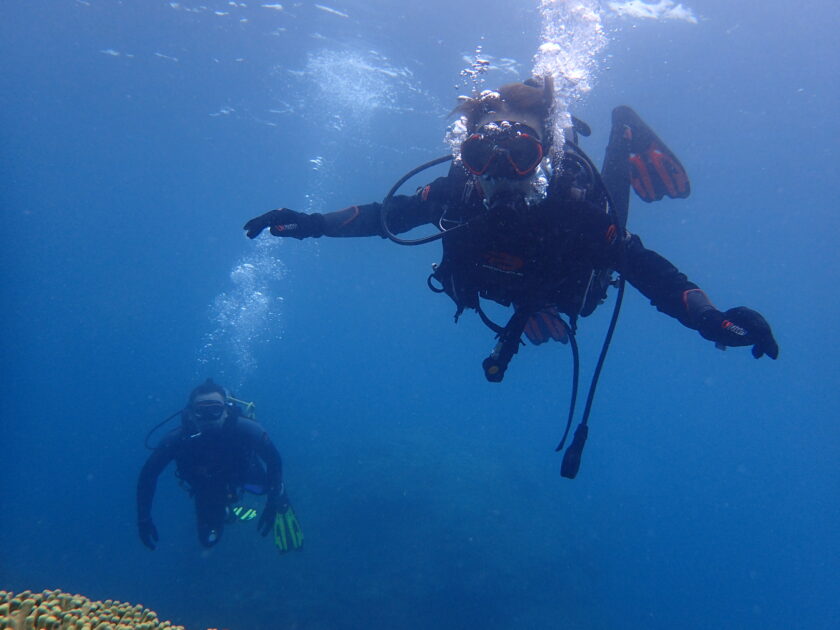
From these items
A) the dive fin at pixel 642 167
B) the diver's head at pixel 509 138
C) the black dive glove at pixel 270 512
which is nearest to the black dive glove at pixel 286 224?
the diver's head at pixel 509 138

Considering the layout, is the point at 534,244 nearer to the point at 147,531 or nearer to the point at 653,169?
the point at 653,169

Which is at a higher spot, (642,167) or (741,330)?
(741,330)

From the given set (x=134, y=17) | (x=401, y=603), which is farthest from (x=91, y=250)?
(x=401, y=603)

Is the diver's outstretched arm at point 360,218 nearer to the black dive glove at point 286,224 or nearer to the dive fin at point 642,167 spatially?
the black dive glove at point 286,224

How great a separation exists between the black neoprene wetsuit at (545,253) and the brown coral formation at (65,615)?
3.24m

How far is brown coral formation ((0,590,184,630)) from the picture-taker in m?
2.85

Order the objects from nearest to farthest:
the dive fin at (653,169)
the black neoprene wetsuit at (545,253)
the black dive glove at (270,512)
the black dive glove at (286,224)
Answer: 1. the black neoprene wetsuit at (545,253)
2. the black dive glove at (286,224)
3. the dive fin at (653,169)
4. the black dive glove at (270,512)

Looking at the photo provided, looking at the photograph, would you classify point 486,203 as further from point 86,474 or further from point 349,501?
point 86,474

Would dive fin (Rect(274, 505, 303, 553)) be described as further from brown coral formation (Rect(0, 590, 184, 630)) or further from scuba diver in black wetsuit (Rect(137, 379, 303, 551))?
brown coral formation (Rect(0, 590, 184, 630))

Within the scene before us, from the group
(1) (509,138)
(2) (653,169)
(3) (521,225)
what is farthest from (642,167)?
(1) (509,138)

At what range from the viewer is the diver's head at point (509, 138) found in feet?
11.2

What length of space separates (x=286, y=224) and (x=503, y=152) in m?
1.86

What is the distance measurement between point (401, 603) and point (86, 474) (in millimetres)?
24354

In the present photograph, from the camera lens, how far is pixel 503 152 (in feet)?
11.0
